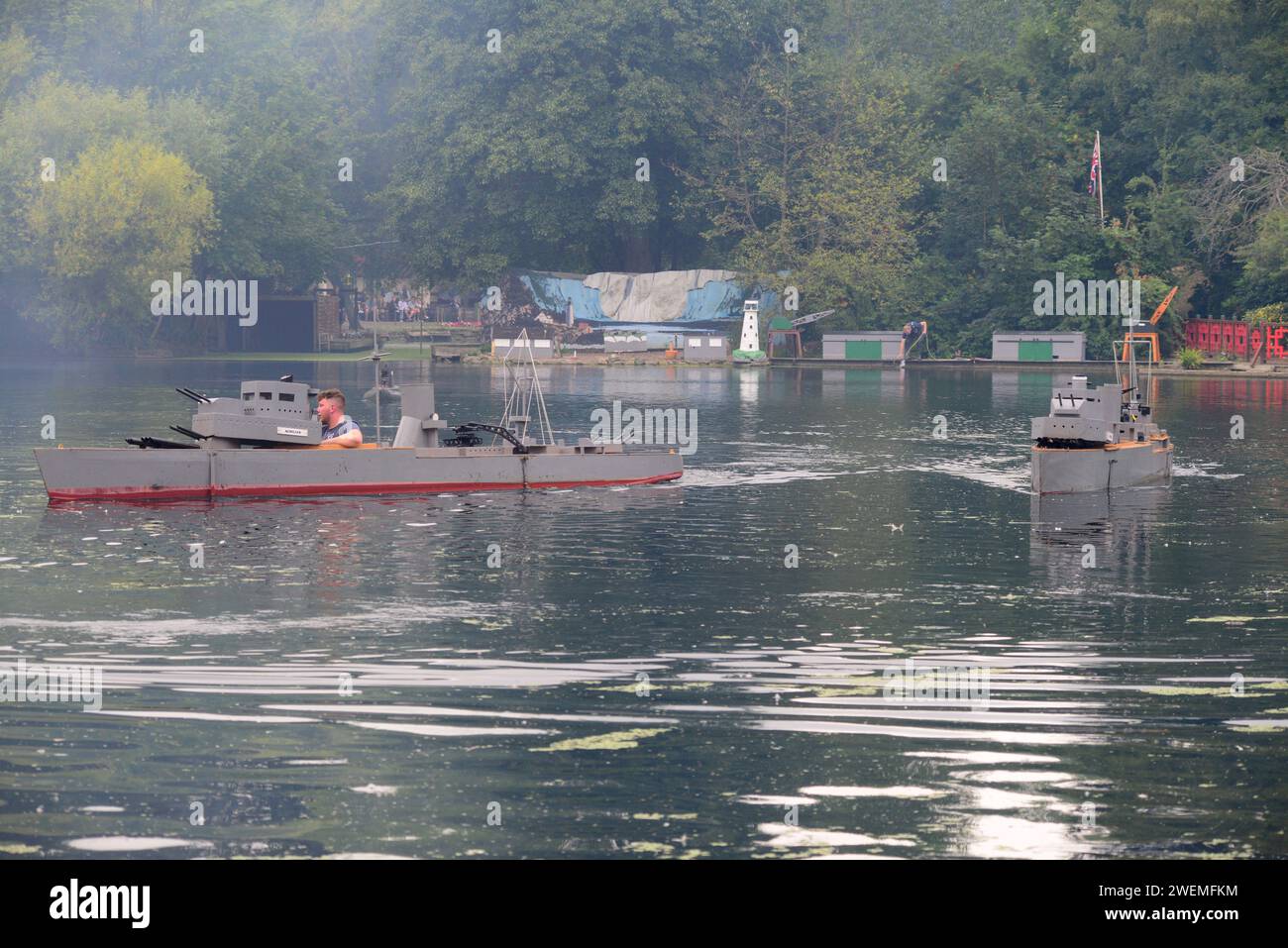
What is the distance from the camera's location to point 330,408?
43094 millimetres

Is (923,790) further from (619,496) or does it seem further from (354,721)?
(619,496)

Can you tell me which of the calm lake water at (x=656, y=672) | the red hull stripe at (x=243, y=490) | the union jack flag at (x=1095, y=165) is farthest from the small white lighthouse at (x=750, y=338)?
the red hull stripe at (x=243, y=490)

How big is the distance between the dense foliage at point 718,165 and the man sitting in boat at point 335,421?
6968 cm

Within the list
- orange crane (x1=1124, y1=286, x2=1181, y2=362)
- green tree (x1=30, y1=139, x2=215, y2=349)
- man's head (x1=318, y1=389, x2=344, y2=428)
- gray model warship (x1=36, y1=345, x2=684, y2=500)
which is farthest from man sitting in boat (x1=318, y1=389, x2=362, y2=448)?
green tree (x1=30, y1=139, x2=215, y2=349)

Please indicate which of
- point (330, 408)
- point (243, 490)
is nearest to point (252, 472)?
point (243, 490)

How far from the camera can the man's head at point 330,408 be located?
4297cm

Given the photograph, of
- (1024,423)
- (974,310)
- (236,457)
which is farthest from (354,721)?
(974,310)

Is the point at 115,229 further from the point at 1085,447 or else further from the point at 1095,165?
the point at 1085,447

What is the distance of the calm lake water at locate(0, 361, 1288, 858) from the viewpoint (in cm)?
1547

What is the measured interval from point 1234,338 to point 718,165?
3595 centimetres

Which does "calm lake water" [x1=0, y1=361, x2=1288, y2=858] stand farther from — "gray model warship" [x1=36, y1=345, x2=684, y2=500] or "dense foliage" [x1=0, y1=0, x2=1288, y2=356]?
"dense foliage" [x1=0, y1=0, x2=1288, y2=356]

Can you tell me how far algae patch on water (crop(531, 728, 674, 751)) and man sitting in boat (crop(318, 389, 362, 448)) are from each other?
25.1 metres

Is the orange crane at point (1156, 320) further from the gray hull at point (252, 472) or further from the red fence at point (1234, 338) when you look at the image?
the gray hull at point (252, 472)
